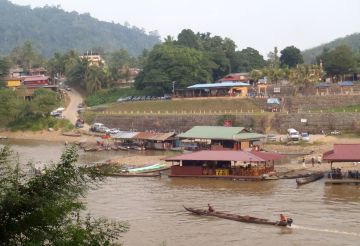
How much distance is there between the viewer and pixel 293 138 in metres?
59.4

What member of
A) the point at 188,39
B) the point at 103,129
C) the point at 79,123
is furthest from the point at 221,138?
the point at 188,39

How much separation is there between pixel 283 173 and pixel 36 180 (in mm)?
32573

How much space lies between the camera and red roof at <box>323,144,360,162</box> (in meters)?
39.6

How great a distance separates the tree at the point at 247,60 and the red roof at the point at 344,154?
60.6 metres

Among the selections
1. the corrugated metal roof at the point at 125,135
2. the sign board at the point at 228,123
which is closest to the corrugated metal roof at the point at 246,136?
the sign board at the point at 228,123

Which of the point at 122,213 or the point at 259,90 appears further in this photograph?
the point at 259,90

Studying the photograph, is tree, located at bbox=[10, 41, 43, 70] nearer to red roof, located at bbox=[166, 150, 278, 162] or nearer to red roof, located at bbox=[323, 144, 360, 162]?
red roof, located at bbox=[166, 150, 278, 162]

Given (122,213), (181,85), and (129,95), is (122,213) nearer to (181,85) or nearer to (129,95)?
(181,85)

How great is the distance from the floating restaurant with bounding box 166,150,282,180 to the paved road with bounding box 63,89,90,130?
34.2 m

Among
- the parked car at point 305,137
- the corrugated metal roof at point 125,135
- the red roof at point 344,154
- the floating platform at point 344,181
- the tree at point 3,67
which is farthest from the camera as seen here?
the tree at point 3,67

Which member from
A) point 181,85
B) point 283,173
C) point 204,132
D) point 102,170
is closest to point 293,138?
point 204,132

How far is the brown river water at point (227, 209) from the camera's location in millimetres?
27391

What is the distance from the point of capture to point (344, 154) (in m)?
40.1

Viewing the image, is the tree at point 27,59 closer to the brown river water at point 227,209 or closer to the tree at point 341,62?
the tree at point 341,62
